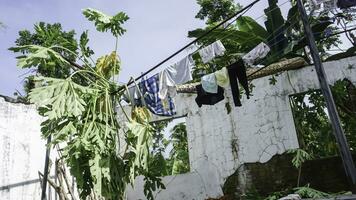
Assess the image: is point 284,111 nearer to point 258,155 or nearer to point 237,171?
point 258,155

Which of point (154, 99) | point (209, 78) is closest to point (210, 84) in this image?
point (209, 78)

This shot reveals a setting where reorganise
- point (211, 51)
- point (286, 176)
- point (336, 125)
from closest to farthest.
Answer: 1. point (336, 125)
2. point (211, 51)
3. point (286, 176)

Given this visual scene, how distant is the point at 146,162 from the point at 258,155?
13.9 feet

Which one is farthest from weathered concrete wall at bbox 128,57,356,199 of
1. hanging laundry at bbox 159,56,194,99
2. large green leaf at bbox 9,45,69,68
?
large green leaf at bbox 9,45,69,68

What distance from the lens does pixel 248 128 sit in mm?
8633

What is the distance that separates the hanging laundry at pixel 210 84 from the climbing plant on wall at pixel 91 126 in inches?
68.3

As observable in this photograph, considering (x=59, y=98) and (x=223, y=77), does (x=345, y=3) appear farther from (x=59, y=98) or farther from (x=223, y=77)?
(x=59, y=98)

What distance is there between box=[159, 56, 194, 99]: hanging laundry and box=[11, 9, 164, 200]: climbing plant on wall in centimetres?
162

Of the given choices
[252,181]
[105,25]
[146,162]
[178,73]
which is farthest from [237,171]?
[105,25]

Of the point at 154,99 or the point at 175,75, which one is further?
the point at 154,99

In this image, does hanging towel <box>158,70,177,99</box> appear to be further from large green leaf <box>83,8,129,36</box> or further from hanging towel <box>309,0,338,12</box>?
hanging towel <box>309,0,338,12</box>

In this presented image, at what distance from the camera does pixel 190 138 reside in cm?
921

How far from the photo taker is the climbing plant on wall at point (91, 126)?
4422mm

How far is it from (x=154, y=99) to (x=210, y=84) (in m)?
1.58
